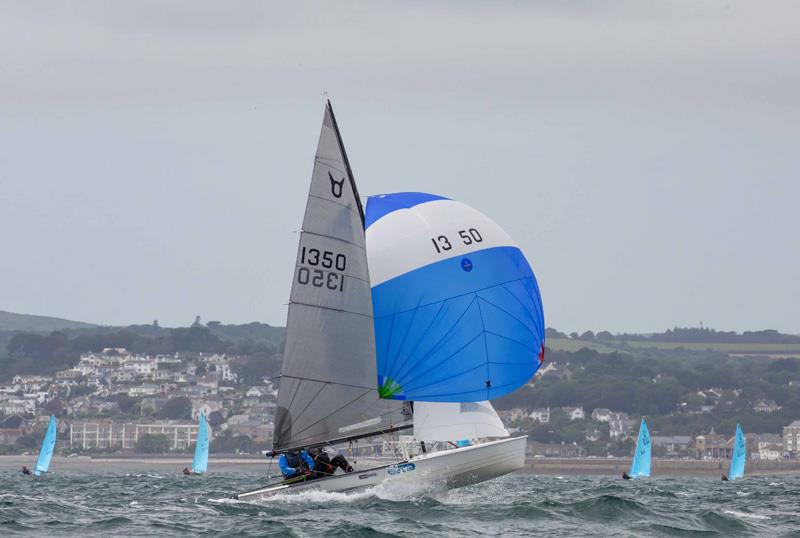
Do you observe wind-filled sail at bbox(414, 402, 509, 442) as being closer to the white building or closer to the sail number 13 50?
the sail number 13 50

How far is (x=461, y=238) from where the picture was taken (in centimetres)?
3175

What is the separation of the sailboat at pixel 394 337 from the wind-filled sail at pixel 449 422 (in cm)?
2

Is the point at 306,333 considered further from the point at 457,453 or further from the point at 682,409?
the point at 682,409

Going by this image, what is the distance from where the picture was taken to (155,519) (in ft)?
91.4

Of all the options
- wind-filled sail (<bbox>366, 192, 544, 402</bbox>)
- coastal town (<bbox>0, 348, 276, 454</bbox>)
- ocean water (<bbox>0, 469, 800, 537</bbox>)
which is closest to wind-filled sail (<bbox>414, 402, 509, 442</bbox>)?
wind-filled sail (<bbox>366, 192, 544, 402</bbox>)

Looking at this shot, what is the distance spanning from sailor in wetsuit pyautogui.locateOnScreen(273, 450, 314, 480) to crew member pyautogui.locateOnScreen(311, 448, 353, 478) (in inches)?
5.5

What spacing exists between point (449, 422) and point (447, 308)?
2.00 meters

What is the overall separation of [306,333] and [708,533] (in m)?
7.81

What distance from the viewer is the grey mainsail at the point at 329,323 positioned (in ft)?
99.5

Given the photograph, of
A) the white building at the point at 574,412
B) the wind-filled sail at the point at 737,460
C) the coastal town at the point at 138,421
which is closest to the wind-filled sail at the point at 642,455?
the wind-filled sail at the point at 737,460

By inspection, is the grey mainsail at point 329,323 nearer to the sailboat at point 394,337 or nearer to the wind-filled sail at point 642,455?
the sailboat at point 394,337

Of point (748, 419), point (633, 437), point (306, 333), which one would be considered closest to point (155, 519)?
point (306, 333)

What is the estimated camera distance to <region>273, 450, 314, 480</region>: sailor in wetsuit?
30375mm

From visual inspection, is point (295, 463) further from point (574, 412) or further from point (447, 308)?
point (574, 412)
